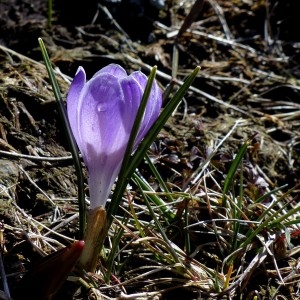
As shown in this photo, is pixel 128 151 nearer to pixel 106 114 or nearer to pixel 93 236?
pixel 106 114

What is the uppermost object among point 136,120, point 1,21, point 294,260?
point 136,120

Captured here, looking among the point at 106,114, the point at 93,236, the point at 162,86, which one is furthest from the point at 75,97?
the point at 162,86

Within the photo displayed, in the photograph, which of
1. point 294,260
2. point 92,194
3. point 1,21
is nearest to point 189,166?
point 294,260

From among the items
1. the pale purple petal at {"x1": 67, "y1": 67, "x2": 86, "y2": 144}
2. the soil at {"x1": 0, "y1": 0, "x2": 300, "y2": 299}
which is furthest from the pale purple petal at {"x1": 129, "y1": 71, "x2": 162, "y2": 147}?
the soil at {"x1": 0, "y1": 0, "x2": 300, "y2": 299}

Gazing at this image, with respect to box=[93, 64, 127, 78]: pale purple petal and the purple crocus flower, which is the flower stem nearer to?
the purple crocus flower

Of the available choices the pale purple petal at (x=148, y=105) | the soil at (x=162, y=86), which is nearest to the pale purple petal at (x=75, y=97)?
the pale purple petal at (x=148, y=105)

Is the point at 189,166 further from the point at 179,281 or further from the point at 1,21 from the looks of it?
the point at 1,21
